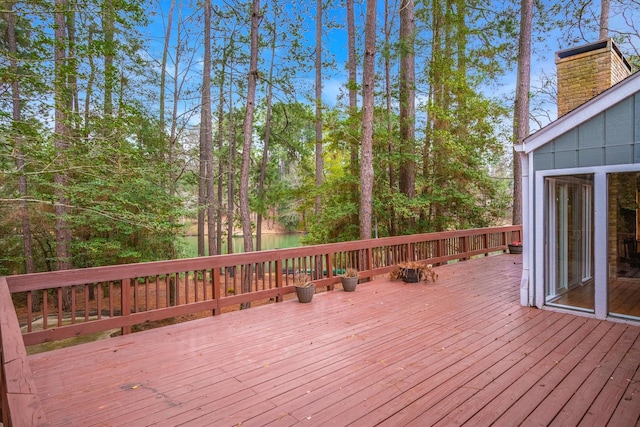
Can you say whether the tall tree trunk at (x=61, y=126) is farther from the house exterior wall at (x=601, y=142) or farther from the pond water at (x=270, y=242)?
the pond water at (x=270, y=242)

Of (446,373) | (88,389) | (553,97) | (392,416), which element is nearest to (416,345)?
(446,373)

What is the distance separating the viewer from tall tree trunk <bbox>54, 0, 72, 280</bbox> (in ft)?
14.2

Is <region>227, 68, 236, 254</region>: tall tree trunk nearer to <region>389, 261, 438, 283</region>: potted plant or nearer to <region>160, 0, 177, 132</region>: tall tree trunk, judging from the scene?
<region>160, 0, 177, 132</region>: tall tree trunk

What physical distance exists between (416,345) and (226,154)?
42.7 feet

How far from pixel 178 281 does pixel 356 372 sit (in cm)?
269

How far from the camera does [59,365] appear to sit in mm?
2834

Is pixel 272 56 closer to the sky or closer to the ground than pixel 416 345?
closer to the sky

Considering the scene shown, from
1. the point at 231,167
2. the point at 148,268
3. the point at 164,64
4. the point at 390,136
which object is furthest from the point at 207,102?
the point at 148,268

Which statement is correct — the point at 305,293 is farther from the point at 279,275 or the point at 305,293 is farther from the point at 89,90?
the point at 89,90

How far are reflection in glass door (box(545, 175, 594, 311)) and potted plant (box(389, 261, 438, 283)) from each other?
2.05m

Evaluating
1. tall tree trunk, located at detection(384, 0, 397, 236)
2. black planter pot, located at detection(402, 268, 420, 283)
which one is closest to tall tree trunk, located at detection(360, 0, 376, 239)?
black planter pot, located at detection(402, 268, 420, 283)

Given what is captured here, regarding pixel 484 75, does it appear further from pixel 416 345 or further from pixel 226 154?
pixel 416 345

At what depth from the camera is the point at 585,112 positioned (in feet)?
13.0

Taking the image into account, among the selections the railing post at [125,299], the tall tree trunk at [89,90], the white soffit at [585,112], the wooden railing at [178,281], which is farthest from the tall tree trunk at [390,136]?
the railing post at [125,299]
